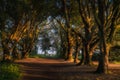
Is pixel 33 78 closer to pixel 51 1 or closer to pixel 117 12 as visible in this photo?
pixel 117 12

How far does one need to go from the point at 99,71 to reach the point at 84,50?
32.7 ft

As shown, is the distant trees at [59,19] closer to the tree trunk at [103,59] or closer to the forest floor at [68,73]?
the tree trunk at [103,59]

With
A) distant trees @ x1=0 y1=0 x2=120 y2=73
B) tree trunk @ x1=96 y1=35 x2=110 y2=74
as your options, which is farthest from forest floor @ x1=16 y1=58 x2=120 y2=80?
distant trees @ x1=0 y1=0 x2=120 y2=73

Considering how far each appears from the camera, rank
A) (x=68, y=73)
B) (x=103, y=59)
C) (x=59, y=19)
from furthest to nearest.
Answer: (x=59, y=19), (x=68, y=73), (x=103, y=59)

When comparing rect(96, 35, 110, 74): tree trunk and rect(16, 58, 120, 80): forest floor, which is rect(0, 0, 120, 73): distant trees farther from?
rect(16, 58, 120, 80): forest floor

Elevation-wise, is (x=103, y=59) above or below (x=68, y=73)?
above

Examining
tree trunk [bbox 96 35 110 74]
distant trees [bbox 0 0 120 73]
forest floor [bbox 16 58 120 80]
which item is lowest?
forest floor [bbox 16 58 120 80]

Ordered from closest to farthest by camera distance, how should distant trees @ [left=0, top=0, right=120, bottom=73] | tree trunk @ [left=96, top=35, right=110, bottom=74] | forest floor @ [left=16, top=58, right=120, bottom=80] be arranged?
forest floor @ [left=16, top=58, right=120, bottom=80]
tree trunk @ [left=96, top=35, right=110, bottom=74]
distant trees @ [left=0, top=0, right=120, bottom=73]

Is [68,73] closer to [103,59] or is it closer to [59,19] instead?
[103,59]

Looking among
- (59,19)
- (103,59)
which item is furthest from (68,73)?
(59,19)

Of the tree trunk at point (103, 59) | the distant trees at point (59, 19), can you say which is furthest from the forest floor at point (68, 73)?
the distant trees at point (59, 19)

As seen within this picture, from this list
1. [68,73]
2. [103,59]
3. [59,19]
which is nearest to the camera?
[103,59]

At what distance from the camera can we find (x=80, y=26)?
1993 inches

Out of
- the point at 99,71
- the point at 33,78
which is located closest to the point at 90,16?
the point at 99,71
